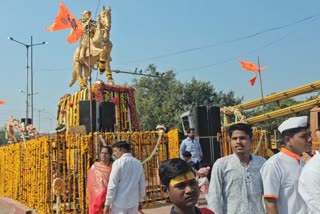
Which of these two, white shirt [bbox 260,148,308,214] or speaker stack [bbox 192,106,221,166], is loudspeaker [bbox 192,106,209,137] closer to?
speaker stack [bbox 192,106,221,166]

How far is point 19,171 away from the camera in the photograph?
12.1 meters

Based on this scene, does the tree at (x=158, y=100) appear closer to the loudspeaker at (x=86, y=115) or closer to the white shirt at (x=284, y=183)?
the loudspeaker at (x=86, y=115)

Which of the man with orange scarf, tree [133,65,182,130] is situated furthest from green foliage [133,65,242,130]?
the man with orange scarf

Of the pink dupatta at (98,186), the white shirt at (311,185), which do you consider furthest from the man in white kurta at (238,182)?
the pink dupatta at (98,186)

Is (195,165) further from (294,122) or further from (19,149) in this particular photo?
(294,122)

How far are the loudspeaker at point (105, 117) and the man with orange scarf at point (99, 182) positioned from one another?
474cm

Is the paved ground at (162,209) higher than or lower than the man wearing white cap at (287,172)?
lower

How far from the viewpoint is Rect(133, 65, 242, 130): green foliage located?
138 ft

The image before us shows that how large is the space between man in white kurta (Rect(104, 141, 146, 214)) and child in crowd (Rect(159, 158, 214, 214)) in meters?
3.17

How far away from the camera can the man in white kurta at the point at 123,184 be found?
5.48 m

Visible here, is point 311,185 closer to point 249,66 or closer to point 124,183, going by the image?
point 124,183

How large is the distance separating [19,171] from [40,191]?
9.06 feet

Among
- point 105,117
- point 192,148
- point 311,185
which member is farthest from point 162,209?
point 311,185

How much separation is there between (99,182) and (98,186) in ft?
0.19
